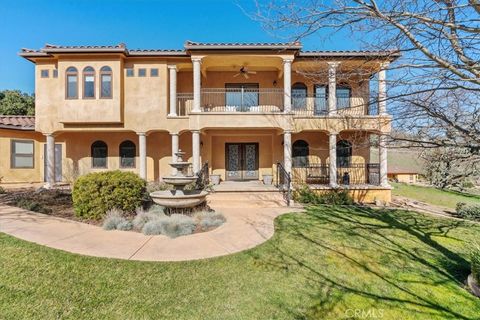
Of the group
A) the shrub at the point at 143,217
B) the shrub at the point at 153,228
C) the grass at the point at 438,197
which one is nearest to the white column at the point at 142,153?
the shrub at the point at 143,217

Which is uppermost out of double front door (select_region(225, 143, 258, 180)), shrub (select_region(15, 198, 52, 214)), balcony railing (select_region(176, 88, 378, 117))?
balcony railing (select_region(176, 88, 378, 117))

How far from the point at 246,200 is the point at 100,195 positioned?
5669mm

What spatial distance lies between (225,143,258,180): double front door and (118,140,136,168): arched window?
5744 millimetres

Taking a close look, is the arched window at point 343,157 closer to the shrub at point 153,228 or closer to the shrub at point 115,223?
the shrub at point 153,228

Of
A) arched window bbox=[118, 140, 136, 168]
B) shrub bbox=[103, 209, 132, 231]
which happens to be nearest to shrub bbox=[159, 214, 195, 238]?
shrub bbox=[103, 209, 132, 231]

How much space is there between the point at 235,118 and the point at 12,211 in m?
9.09

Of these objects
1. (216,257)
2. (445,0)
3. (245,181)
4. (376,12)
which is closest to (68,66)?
(245,181)

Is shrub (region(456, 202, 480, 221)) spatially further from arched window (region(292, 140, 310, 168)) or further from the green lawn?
arched window (region(292, 140, 310, 168))

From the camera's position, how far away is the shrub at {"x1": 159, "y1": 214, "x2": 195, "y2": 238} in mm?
6434

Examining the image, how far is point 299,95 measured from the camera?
14680mm

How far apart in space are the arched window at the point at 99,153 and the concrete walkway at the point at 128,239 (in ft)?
25.5

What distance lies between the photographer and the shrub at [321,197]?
11.4 m

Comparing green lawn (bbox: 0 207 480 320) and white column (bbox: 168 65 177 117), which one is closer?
green lawn (bbox: 0 207 480 320)

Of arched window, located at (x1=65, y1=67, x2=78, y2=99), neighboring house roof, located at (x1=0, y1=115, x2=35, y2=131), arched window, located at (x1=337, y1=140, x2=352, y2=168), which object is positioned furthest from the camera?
arched window, located at (x1=337, y1=140, x2=352, y2=168)
